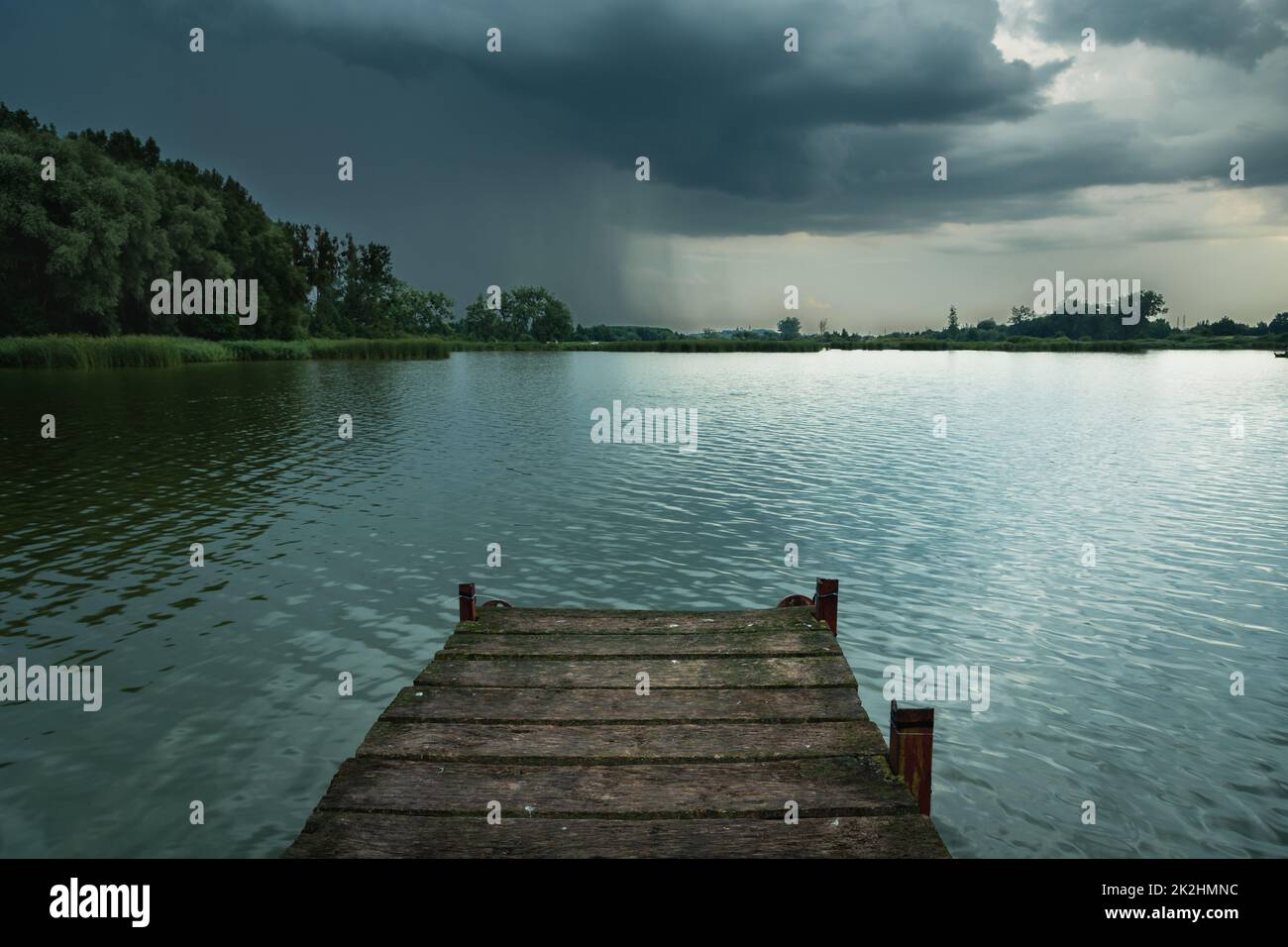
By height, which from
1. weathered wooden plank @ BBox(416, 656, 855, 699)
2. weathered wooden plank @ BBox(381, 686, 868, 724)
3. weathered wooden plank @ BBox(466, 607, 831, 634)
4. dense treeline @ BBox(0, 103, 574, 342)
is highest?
dense treeline @ BBox(0, 103, 574, 342)

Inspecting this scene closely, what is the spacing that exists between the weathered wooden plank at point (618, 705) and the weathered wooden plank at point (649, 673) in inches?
7.3

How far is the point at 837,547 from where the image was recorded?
19.1 m

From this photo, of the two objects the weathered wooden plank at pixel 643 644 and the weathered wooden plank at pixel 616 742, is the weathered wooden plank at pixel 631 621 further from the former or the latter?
the weathered wooden plank at pixel 616 742

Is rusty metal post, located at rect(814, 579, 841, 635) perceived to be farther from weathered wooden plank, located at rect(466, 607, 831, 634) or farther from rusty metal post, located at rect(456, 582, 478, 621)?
rusty metal post, located at rect(456, 582, 478, 621)

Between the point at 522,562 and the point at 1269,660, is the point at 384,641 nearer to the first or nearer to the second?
the point at 522,562

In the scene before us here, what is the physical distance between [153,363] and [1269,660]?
324 ft

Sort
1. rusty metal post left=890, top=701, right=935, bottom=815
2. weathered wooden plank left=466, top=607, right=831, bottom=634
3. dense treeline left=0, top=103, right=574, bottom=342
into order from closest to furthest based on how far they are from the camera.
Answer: rusty metal post left=890, top=701, right=935, bottom=815 < weathered wooden plank left=466, top=607, right=831, bottom=634 < dense treeline left=0, top=103, right=574, bottom=342

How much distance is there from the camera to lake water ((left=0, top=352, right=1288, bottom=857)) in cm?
863

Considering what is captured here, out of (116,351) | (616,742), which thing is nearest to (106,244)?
(116,351)

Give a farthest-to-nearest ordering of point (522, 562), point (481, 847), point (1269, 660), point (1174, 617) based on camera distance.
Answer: point (522, 562)
point (1174, 617)
point (1269, 660)
point (481, 847)

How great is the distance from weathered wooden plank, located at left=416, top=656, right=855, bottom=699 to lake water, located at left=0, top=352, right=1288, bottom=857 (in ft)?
4.67

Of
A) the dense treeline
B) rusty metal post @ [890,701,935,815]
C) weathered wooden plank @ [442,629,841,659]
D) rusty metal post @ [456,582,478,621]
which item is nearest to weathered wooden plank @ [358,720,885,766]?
rusty metal post @ [890,701,935,815]

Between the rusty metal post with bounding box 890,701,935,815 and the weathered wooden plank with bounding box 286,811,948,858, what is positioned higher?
the rusty metal post with bounding box 890,701,935,815
